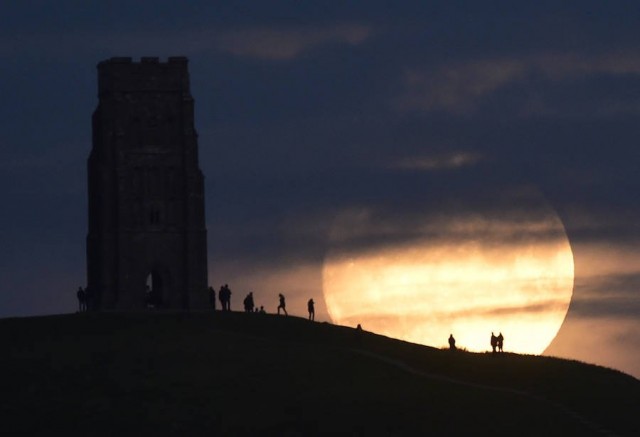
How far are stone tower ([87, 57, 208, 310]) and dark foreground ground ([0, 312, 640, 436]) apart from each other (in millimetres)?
19539

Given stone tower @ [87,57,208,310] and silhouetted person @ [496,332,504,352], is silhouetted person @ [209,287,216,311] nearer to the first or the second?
stone tower @ [87,57,208,310]

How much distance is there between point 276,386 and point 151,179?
39.2 metres

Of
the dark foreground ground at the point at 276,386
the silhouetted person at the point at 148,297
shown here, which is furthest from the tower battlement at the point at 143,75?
the dark foreground ground at the point at 276,386

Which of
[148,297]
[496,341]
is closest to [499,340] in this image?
[496,341]

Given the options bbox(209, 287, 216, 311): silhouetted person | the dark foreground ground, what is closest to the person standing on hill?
the dark foreground ground

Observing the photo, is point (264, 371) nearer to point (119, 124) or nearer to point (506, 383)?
point (506, 383)

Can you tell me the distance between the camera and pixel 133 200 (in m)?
145

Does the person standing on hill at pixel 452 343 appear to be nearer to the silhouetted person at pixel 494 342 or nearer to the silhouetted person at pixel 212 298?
the silhouetted person at pixel 494 342

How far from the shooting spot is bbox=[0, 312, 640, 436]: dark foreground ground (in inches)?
4040

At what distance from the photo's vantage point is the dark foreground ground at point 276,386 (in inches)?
4040

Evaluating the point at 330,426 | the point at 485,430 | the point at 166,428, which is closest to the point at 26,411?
the point at 166,428

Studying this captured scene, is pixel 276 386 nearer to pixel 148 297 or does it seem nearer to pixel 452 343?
pixel 452 343

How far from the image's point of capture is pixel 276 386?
108312 mm

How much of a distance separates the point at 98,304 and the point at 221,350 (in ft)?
94.2
